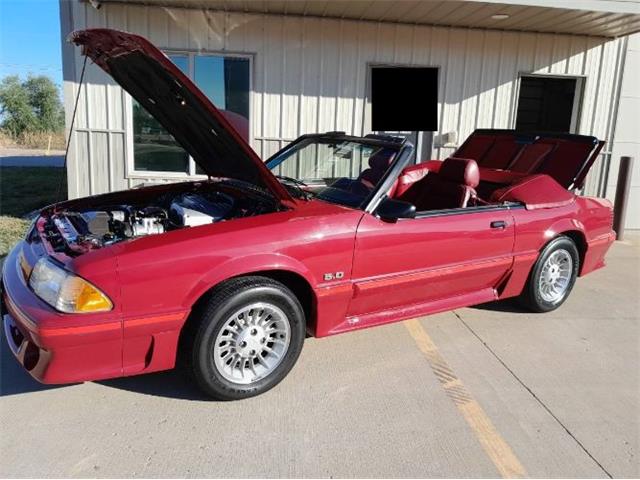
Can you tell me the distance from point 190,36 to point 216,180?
4136 millimetres

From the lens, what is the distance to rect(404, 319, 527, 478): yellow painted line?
267 centimetres

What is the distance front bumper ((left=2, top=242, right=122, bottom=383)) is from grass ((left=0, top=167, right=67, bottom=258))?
112 inches

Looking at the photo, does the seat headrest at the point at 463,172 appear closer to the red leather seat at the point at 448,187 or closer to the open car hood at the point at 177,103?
the red leather seat at the point at 448,187

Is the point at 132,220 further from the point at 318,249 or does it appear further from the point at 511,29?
the point at 511,29

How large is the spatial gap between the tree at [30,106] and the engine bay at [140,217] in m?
28.1

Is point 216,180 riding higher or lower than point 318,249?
higher

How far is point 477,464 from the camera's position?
8.74ft

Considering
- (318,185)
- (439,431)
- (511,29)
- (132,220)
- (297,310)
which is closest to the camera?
(439,431)

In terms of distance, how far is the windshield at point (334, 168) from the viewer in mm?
3658

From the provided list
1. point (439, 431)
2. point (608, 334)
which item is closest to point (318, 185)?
point (439, 431)

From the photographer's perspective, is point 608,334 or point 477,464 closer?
point 477,464

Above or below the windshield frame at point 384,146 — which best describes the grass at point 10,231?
below

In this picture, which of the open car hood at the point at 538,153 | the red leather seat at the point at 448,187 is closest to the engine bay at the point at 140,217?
the red leather seat at the point at 448,187

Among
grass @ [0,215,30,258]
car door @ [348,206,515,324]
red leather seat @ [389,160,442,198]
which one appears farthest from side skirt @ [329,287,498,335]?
grass @ [0,215,30,258]
